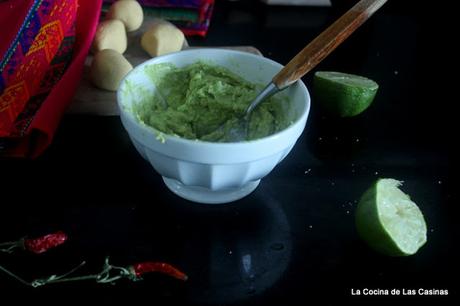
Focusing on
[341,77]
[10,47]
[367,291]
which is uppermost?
[10,47]

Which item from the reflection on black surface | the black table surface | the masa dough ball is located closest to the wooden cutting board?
the black table surface

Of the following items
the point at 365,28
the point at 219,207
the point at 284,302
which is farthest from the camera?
the point at 365,28

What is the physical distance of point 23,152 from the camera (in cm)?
99

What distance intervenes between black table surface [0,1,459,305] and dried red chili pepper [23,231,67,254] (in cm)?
1

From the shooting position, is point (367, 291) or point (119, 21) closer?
point (367, 291)

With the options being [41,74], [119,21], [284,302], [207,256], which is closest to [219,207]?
[207,256]

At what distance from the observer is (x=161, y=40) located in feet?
4.05

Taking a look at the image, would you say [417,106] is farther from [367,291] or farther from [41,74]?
[41,74]

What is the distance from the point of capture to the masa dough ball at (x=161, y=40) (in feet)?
4.05

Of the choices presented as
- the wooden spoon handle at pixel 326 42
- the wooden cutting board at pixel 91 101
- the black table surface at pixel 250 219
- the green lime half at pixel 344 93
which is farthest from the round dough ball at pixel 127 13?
the wooden spoon handle at pixel 326 42

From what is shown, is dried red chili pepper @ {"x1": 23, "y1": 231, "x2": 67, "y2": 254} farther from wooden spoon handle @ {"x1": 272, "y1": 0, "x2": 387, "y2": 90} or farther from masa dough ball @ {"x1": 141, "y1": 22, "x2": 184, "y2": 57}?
masa dough ball @ {"x1": 141, "y1": 22, "x2": 184, "y2": 57}

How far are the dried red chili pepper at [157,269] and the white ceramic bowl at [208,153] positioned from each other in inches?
5.4

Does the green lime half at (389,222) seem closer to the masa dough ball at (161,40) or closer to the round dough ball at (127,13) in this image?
the masa dough ball at (161,40)

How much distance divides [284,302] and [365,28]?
1040 mm
